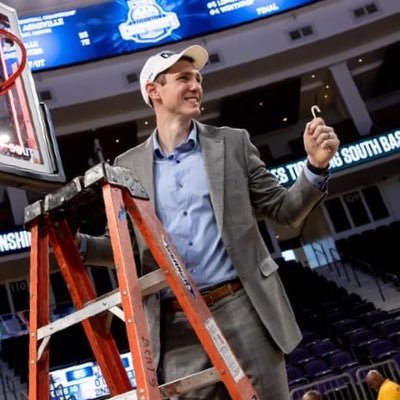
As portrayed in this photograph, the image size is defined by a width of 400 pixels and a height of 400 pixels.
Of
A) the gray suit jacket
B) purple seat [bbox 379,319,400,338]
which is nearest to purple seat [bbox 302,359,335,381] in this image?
purple seat [bbox 379,319,400,338]

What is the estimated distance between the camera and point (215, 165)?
2.04 m

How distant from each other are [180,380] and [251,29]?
16.5m

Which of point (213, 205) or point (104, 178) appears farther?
point (213, 205)

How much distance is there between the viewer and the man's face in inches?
83.4

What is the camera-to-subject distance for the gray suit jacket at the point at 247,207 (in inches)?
72.5

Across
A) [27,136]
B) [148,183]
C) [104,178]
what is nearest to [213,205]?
[148,183]

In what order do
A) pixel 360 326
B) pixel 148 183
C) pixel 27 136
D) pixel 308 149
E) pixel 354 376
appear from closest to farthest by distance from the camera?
pixel 308 149, pixel 148 183, pixel 27 136, pixel 354 376, pixel 360 326

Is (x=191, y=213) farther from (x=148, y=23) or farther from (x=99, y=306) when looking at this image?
(x=148, y=23)

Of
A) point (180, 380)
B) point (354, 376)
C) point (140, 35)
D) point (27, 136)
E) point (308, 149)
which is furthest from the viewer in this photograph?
point (140, 35)

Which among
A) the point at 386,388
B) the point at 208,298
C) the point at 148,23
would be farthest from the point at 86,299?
the point at 148,23

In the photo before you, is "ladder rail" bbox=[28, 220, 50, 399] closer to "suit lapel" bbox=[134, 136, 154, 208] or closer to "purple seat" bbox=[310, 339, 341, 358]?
"suit lapel" bbox=[134, 136, 154, 208]

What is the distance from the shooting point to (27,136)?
3373 millimetres

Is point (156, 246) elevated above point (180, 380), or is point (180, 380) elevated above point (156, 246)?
point (156, 246)

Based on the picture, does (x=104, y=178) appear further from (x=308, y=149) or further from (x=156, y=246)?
(x=308, y=149)
